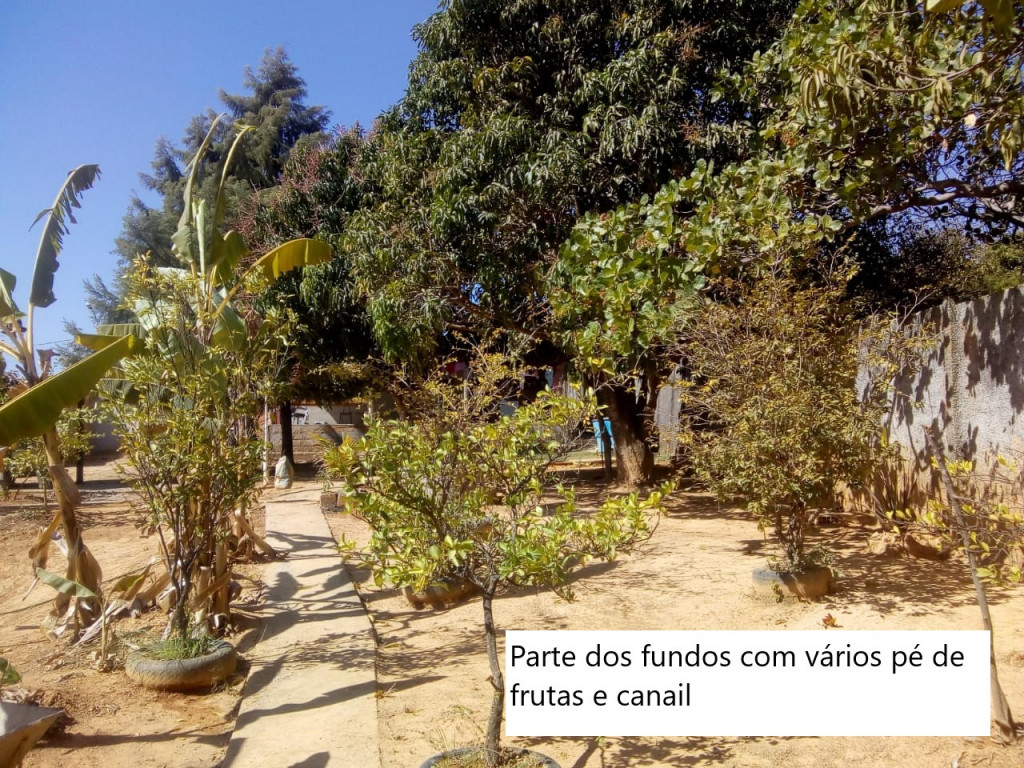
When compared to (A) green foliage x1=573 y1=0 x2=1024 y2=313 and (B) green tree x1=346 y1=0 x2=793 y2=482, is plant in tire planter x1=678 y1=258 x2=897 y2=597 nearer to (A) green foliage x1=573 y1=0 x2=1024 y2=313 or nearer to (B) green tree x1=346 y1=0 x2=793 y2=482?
(A) green foliage x1=573 y1=0 x2=1024 y2=313

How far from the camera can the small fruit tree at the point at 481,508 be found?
3.52 meters

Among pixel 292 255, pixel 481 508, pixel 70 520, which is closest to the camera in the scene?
pixel 481 508

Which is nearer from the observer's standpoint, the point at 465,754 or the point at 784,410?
the point at 465,754

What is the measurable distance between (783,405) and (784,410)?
0.04 m

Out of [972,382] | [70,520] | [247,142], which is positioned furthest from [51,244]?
[247,142]

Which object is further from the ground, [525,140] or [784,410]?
[525,140]

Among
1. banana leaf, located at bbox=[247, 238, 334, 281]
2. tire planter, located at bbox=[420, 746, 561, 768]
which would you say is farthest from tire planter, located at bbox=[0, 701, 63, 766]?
banana leaf, located at bbox=[247, 238, 334, 281]

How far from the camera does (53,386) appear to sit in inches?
197

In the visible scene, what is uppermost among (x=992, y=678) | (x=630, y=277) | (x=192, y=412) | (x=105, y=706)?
(x=630, y=277)

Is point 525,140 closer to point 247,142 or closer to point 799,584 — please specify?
point 799,584

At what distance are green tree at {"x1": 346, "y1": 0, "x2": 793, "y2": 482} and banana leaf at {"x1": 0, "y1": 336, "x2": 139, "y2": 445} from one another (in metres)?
5.57

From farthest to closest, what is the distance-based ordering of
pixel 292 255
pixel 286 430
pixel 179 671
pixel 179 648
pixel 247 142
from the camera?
pixel 247 142, pixel 286 430, pixel 292 255, pixel 179 648, pixel 179 671

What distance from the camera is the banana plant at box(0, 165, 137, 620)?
16.0 feet

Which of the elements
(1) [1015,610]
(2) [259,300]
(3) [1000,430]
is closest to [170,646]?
(1) [1015,610]
